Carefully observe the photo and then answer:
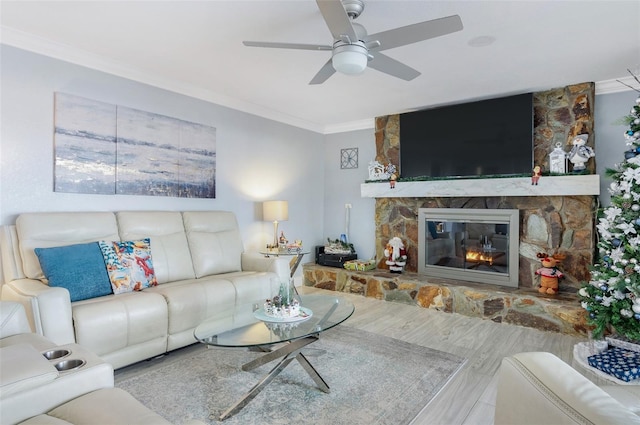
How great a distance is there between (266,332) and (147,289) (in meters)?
1.35

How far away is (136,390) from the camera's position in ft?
7.37

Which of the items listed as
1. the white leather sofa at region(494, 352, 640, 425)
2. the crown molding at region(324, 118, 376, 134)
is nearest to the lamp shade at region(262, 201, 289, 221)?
the crown molding at region(324, 118, 376, 134)

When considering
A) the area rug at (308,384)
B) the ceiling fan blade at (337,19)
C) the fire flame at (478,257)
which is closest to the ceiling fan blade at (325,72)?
the ceiling fan blade at (337,19)

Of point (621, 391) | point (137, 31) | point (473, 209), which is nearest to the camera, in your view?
point (621, 391)

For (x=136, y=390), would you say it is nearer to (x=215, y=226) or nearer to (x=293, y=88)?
(x=215, y=226)

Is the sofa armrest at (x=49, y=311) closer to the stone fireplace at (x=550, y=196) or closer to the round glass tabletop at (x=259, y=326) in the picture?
the round glass tabletop at (x=259, y=326)

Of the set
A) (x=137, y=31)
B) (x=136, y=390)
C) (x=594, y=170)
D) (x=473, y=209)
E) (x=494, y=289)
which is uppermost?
(x=137, y=31)

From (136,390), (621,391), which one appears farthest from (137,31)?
(621,391)

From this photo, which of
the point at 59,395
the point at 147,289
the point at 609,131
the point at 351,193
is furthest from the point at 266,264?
the point at 609,131

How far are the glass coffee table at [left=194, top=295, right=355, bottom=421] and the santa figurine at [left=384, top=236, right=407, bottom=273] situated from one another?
7.76ft

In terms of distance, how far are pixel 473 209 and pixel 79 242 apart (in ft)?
13.4

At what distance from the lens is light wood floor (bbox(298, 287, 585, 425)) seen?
2.08m

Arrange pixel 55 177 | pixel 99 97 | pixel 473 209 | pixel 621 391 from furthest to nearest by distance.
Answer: pixel 473 209, pixel 99 97, pixel 55 177, pixel 621 391

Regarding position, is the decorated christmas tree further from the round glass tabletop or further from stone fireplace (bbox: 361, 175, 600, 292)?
the round glass tabletop
